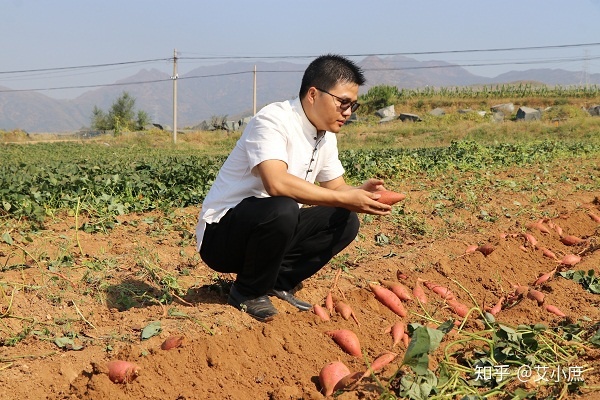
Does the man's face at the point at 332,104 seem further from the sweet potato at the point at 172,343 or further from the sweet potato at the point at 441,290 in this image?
the sweet potato at the point at 172,343

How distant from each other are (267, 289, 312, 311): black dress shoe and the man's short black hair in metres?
1.15

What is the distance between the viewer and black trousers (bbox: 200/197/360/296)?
3635 mm

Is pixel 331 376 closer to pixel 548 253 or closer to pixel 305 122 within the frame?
pixel 305 122

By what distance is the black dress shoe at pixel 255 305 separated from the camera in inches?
147

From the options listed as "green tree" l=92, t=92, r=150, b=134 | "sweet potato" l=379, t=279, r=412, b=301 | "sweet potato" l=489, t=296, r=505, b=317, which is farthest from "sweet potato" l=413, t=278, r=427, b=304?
"green tree" l=92, t=92, r=150, b=134

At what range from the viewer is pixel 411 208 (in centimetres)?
762

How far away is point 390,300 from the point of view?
12.9 feet

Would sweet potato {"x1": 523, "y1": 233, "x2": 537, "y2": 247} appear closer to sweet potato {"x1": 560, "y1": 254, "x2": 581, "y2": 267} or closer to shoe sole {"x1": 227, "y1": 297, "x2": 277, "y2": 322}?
sweet potato {"x1": 560, "y1": 254, "x2": 581, "y2": 267}

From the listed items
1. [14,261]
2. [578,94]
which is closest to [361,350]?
[14,261]

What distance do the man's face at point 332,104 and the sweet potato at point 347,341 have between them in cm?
110

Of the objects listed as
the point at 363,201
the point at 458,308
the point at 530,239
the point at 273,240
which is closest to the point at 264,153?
the point at 273,240

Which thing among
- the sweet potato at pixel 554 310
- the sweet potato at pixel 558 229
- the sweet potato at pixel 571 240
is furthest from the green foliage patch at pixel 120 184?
the sweet potato at pixel 571 240

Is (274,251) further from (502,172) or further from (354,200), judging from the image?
(502,172)

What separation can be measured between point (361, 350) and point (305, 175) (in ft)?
3.50
